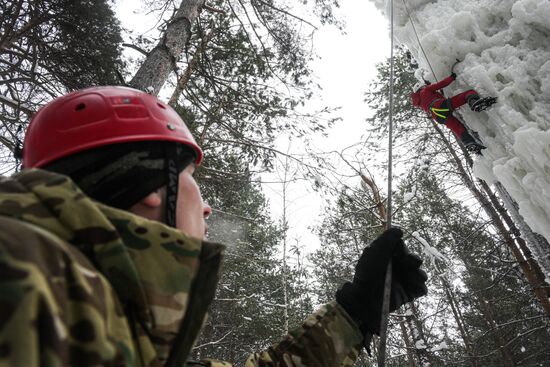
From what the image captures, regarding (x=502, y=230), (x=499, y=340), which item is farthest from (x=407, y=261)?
(x=499, y=340)

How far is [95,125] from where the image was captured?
1.15 meters

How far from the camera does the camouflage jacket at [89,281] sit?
1.36ft

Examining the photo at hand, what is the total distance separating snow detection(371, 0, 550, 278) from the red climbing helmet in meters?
3.32

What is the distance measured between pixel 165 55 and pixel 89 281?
369 centimetres

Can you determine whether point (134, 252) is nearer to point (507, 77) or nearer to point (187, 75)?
point (507, 77)

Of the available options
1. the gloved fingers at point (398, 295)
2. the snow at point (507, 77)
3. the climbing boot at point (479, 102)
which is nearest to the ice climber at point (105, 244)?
the gloved fingers at point (398, 295)

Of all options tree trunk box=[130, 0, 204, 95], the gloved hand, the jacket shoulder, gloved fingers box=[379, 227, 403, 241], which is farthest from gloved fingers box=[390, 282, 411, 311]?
tree trunk box=[130, 0, 204, 95]

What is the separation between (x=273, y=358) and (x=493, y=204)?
10971mm

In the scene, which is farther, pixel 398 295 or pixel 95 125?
pixel 398 295

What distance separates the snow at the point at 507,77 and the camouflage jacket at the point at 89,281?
11.5ft

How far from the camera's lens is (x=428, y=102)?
5238 millimetres

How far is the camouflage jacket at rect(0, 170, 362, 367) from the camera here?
414 mm

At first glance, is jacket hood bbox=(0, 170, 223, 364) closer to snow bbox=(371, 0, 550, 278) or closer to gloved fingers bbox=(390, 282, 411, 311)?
gloved fingers bbox=(390, 282, 411, 311)

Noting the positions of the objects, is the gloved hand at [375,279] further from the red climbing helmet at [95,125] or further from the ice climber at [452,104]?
the ice climber at [452,104]
